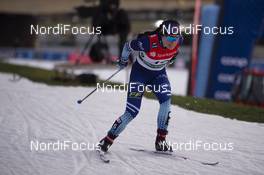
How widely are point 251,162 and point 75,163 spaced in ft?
7.58

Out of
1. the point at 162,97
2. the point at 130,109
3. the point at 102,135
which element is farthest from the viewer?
the point at 102,135

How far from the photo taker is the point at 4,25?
118 ft

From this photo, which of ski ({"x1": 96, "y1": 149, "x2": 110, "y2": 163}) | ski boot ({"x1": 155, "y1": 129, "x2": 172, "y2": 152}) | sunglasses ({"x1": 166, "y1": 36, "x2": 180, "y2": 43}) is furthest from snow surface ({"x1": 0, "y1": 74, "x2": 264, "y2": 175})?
sunglasses ({"x1": 166, "y1": 36, "x2": 180, "y2": 43})

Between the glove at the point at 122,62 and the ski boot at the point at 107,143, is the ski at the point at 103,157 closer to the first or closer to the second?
the ski boot at the point at 107,143

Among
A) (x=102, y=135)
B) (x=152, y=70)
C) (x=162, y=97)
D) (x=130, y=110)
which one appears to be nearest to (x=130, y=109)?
(x=130, y=110)

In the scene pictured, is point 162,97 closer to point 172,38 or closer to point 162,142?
point 162,142

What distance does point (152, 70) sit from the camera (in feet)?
19.3

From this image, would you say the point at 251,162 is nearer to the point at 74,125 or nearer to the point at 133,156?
the point at 133,156

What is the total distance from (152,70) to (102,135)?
5.86 ft

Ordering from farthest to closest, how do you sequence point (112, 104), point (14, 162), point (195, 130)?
point (112, 104), point (195, 130), point (14, 162)

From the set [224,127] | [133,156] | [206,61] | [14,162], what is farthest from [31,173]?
[206,61]

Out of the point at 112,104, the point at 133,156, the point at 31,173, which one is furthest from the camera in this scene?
the point at 112,104

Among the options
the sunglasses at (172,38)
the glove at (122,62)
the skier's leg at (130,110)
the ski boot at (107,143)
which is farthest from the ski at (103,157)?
the sunglasses at (172,38)

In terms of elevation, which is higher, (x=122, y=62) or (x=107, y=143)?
(x=122, y=62)
